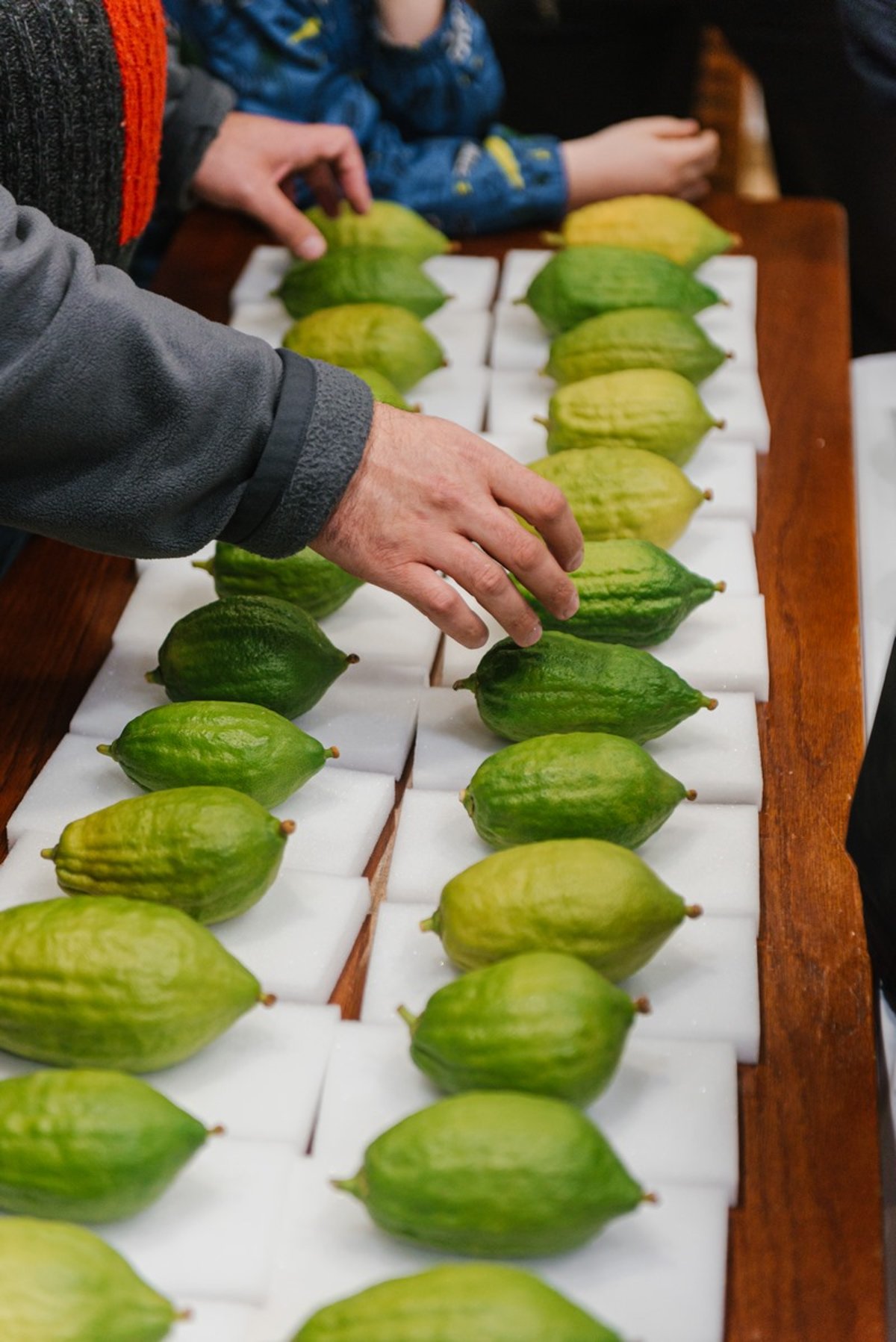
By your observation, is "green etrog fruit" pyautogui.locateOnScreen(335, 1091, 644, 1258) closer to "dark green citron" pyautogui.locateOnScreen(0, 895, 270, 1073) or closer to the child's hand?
"dark green citron" pyautogui.locateOnScreen(0, 895, 270, 1073)

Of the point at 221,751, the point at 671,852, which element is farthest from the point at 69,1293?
the point at 671,852

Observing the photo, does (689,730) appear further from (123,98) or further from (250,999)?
(123,98)

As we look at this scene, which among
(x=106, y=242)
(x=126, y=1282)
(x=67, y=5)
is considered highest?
(x=67, y=5)

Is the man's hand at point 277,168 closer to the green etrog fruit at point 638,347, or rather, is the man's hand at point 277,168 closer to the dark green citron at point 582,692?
the green etrog fruit at point 638,347

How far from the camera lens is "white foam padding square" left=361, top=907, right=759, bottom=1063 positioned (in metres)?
1.08

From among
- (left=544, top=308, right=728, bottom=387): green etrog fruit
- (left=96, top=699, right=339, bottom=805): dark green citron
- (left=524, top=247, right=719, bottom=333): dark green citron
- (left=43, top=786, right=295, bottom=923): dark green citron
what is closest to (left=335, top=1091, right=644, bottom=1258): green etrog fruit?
(left=43, top=786, right=295, bottom=923): dark green citron

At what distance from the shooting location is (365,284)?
6.13 ft

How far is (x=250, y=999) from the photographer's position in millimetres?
1018

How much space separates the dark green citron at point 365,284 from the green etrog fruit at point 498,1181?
120 cm

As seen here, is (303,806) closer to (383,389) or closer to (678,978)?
(678,978)

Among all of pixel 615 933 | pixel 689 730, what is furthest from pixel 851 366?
pixel 615 933

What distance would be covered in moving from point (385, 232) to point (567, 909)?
1230 millimetres

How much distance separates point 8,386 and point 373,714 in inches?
17.7

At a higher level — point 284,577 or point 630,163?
point 630,163
